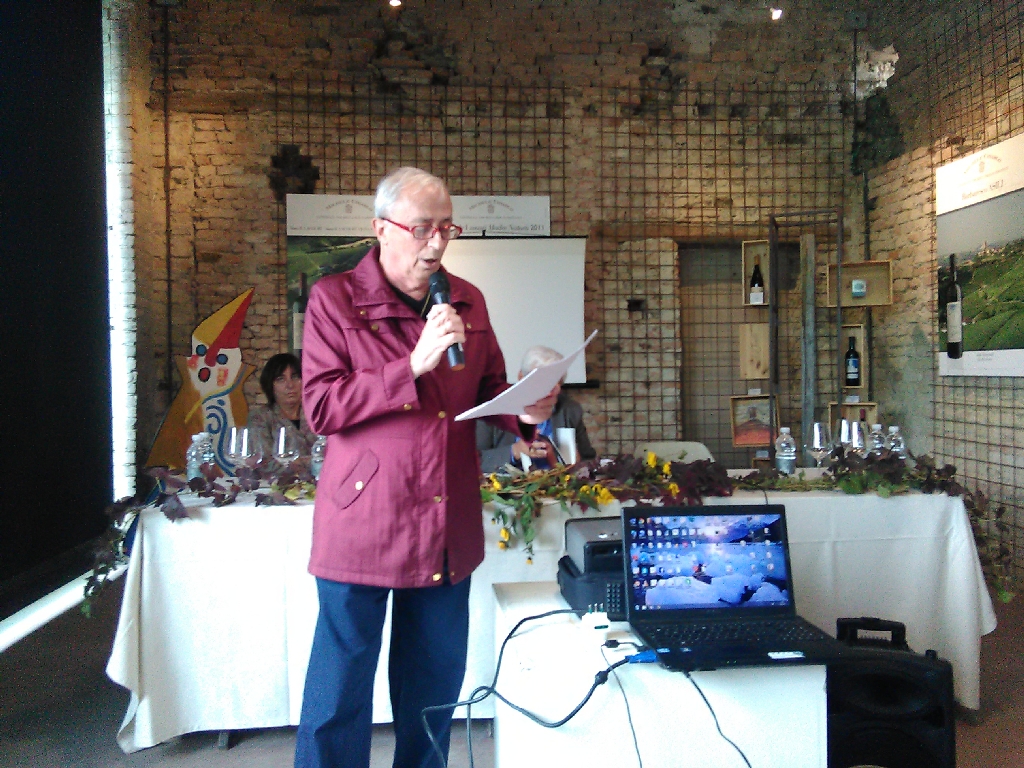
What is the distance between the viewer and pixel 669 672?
1.46 metres

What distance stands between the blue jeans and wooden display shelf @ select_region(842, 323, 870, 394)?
4.93 metres

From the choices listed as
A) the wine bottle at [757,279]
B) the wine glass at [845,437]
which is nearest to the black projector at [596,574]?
the wine glass at [845,437]

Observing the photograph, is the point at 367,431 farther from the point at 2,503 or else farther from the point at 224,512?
the point at 2,503

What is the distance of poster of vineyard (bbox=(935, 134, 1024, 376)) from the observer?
15.0 ft

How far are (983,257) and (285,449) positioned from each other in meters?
4.27

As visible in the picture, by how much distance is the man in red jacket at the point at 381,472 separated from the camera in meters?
1.74

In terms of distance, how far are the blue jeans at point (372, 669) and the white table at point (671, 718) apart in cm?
46

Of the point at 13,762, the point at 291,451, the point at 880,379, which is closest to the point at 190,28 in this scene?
the point at 291,451

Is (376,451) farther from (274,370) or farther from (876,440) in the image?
(274,370)

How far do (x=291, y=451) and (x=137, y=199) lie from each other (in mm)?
3336

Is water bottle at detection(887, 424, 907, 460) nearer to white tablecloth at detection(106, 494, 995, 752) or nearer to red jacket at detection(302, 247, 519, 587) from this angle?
white tablecloth at detection(106, 494, 995, 752)

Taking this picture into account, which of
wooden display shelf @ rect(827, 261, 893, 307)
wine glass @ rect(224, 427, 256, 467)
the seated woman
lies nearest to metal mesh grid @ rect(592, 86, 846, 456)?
→ wooden display shelf @ rect(827, 261, 893, 307)

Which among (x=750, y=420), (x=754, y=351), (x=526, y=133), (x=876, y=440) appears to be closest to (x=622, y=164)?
(x=526, y=133)

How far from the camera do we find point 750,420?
5.98m
